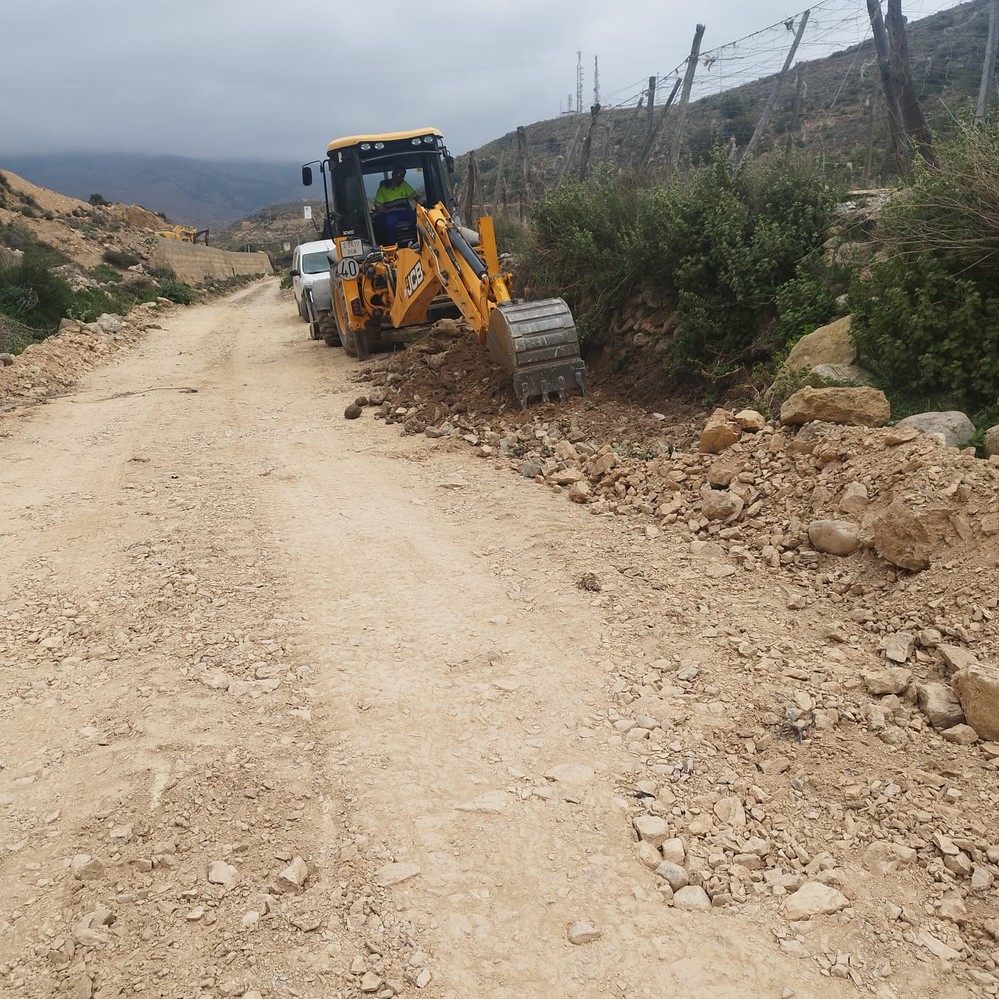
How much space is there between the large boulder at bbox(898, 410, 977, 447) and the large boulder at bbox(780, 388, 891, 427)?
20 centimetres

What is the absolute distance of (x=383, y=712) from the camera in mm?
3447

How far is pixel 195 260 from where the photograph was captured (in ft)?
117

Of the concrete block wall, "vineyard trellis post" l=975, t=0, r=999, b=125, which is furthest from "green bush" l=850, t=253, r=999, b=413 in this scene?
the concrete block wall

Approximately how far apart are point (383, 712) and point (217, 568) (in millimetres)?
1966

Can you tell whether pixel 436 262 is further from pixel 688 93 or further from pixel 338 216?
pixel 688 93

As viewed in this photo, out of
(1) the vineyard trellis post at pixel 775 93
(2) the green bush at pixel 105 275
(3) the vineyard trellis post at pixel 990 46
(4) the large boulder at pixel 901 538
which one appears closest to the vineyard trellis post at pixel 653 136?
(1) the vineyard trellis post at pixel 775 93

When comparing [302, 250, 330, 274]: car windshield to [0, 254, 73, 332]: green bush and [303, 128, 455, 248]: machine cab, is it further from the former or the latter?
[303, 128, 455, 248]: machine cab

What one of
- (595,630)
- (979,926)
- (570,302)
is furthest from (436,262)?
(979,926)

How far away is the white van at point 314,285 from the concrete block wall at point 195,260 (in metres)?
17.1

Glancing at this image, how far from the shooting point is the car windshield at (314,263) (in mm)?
17266

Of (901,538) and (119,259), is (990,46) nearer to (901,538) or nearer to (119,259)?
(901,538)

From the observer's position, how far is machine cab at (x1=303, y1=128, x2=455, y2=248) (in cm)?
1127

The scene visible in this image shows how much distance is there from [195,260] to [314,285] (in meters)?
24.7

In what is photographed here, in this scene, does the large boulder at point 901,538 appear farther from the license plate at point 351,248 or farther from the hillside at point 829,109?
the license plate at point 351,248
